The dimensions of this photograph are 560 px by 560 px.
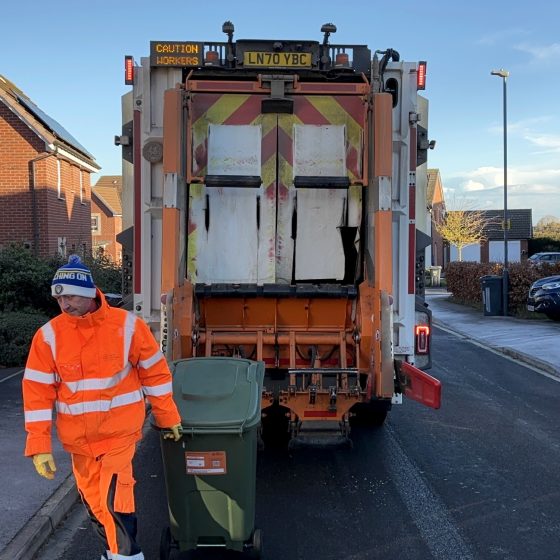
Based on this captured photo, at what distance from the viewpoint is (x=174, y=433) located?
334 centimetres

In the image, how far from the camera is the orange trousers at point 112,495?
3.21 meters

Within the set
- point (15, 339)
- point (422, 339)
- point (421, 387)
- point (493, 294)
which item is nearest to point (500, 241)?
point (493, 294)

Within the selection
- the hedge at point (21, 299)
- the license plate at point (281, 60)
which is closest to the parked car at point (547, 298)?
the hedge at point (21, 299)

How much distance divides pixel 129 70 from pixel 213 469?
328cm

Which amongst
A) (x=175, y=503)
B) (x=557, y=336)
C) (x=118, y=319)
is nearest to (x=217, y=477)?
(x=175, y=503)

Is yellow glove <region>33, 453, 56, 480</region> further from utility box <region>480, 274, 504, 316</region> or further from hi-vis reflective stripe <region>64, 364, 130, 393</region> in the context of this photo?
utility box <region>480, 274, 504, 316</region>

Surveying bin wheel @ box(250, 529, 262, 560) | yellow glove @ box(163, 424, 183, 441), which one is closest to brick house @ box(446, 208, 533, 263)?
bin wheel @ box(250, 529, 262, 560)

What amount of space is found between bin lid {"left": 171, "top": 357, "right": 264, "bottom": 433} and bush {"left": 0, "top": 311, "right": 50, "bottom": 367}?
5.68 meters

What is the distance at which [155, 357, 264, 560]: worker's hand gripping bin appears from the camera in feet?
11.3

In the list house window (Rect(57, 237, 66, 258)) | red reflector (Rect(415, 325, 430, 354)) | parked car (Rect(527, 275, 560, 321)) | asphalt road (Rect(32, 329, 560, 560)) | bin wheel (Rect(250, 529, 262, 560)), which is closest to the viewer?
bin wheel (Rect(250, 529, 262, 560))

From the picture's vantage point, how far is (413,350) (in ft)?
17.6

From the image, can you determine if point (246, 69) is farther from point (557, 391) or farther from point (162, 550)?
point (557, 391)

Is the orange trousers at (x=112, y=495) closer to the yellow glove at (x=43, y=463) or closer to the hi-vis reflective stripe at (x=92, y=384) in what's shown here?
the yellow glove at (x=43, y=463)

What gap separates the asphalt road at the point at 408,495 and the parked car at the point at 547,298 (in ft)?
27.7
